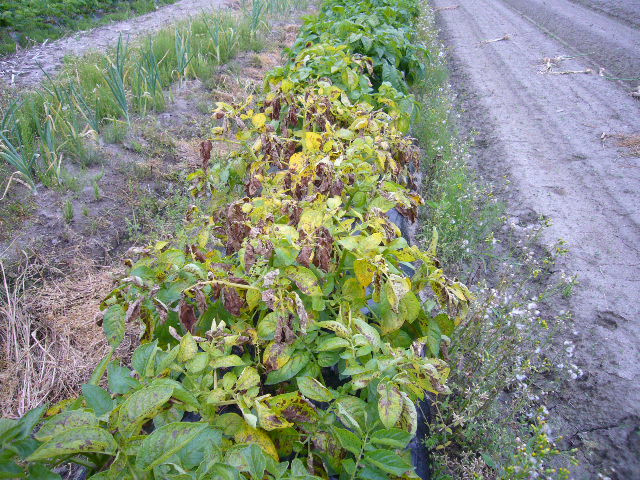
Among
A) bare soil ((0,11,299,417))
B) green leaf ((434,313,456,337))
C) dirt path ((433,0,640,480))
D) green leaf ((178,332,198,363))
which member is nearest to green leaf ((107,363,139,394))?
green leaf ((178,332,198,363))

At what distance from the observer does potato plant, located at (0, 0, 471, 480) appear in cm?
85

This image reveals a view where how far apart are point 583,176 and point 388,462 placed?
3548 mm

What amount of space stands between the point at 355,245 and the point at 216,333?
0.50m

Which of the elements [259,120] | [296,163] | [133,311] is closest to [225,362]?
[133,311]

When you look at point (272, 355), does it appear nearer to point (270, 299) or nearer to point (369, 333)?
point (270, 299)

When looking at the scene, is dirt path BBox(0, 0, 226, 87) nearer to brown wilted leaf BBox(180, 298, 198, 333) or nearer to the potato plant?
the potato plant

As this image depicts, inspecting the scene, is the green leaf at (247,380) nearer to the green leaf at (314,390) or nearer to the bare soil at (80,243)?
the green leaf at (314,390)

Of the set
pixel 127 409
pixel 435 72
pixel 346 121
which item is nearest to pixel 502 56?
pixel 435 72

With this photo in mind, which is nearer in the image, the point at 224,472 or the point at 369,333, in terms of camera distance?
the point at 224,472

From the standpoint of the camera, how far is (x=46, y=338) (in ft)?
7.07

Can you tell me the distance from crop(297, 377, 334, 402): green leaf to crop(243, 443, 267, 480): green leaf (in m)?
0.24

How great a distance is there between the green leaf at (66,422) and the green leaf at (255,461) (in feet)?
1.04

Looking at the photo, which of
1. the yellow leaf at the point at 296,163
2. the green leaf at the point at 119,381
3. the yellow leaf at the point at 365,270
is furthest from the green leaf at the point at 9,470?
the yellow leaf at the point at 296,163

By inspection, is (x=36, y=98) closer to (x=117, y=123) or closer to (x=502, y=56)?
(x=117, y=123)
